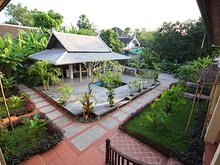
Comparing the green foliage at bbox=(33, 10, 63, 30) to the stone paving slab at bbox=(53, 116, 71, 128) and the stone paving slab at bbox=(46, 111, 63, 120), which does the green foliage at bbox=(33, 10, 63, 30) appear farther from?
the stone paving slab at bbox=(53, 116, 71, 128)

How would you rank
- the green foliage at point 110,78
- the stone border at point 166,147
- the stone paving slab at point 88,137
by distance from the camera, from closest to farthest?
the stone border at point 166,147
the stone paving slab at point 88,137
the green foliage at point 110,78

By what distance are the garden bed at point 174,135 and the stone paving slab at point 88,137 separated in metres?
1.20

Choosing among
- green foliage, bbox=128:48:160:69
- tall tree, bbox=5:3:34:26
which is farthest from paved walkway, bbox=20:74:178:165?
tall tree, bbox=5:3:34:26

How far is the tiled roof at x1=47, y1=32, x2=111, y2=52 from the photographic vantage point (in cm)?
1613

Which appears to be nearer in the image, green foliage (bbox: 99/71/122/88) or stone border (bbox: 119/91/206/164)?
stone border (bbox: 119/91/206/164)

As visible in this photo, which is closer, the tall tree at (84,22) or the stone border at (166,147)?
the stone border at (166,147)

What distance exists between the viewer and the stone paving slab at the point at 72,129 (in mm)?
6863

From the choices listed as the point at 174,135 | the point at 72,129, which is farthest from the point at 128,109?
the point at 72,129

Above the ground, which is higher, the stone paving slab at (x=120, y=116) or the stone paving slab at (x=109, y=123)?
the stone paving slab at (x=120, y=116)

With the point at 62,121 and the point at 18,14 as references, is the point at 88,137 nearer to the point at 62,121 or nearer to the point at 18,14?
the point at 62,121

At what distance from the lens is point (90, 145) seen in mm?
6102

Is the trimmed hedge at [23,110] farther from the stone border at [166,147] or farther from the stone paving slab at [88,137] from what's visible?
the stone border at [166,147]

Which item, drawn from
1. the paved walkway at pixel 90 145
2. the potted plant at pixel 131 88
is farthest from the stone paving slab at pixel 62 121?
the potted plant at pixel 131 88

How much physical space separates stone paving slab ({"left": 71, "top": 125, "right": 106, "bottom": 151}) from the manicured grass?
5.49 feet
